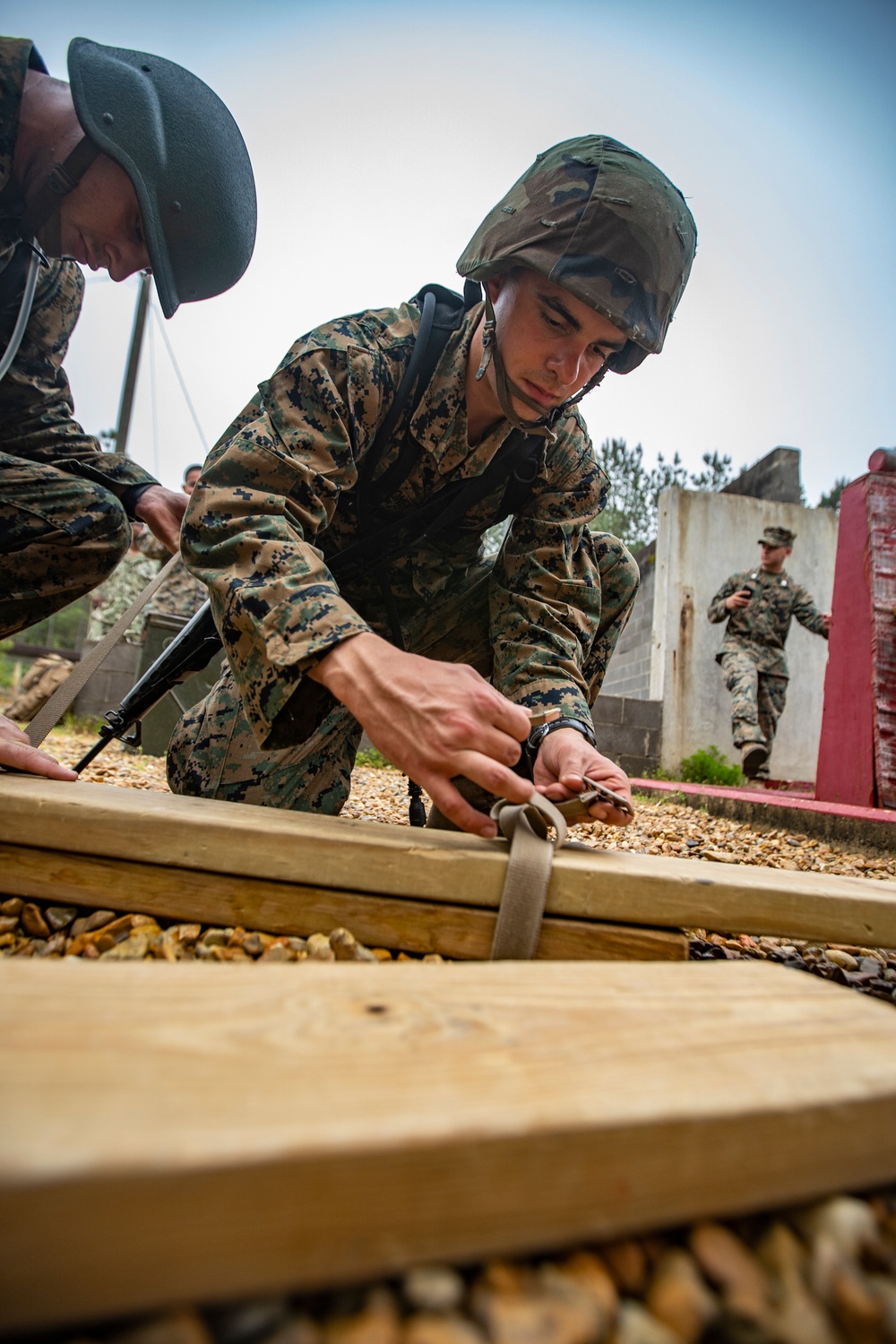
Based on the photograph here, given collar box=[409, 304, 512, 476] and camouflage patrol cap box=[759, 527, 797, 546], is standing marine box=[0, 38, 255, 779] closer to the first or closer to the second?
collar box=[409, 304, 512, 476]

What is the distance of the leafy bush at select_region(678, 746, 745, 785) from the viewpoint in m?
6.55

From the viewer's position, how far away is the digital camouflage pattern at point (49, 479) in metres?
1.98

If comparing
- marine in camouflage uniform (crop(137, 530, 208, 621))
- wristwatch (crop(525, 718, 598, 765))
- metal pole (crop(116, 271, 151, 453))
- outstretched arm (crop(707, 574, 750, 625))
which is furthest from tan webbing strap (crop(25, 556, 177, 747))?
metal pole (crop(116, 271, 151, 453))

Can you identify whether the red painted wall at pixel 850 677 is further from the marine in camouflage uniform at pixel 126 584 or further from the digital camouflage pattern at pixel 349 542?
the marine in camouflage uniform at pixel 126 584

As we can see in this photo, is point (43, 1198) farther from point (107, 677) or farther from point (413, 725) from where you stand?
point (107, 677)

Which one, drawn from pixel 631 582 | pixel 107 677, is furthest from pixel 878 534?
pixel 107 677

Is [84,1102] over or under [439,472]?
under

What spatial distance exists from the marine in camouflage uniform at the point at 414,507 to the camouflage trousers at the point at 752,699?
15.9ft

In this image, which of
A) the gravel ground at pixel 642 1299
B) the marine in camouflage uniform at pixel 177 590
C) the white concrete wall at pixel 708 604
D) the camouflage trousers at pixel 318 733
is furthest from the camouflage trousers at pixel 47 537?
the white concrete wall at pixel 708 604

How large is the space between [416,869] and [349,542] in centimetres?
119

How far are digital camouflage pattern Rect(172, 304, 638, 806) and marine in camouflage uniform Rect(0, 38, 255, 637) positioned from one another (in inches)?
25.6

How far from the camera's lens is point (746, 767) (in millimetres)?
6250

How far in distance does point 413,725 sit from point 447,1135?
65 cm

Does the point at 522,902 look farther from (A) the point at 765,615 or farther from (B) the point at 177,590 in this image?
(A) the point at 765,615
